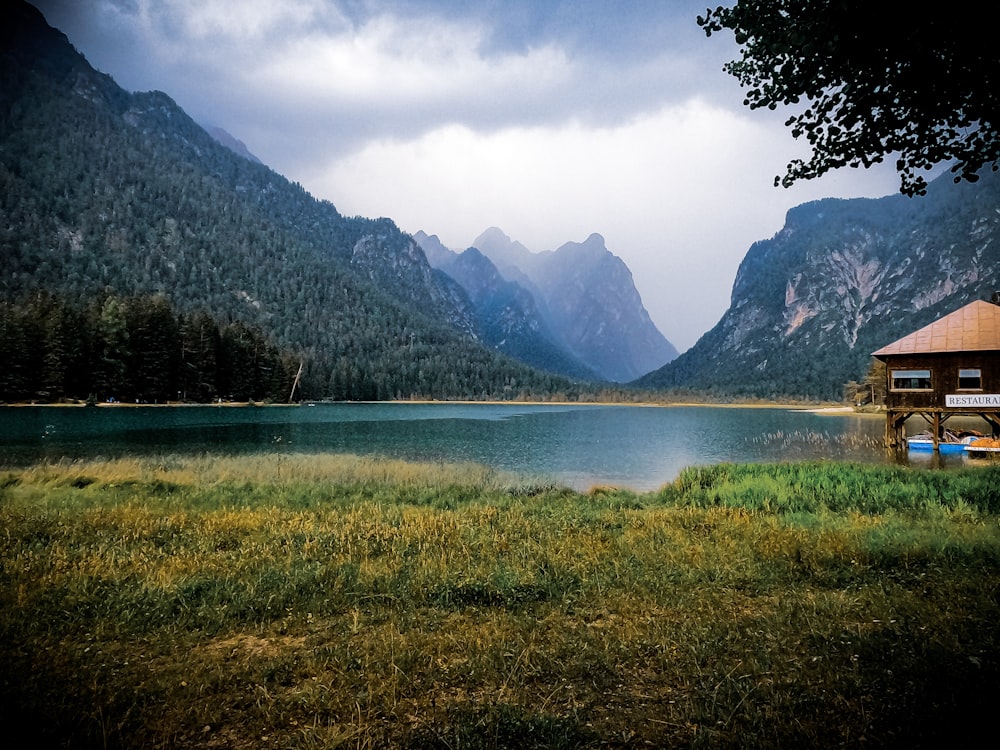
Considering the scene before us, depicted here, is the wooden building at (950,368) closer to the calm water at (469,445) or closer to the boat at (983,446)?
the boat at (983,446)

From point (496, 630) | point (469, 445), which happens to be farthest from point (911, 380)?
point (496, 630)

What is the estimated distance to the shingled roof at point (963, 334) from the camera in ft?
121

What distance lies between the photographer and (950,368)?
125 ft

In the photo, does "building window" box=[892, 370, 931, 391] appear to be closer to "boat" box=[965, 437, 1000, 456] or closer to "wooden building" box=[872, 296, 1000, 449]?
"wooden building" box=[872, 296, 1000, 449]

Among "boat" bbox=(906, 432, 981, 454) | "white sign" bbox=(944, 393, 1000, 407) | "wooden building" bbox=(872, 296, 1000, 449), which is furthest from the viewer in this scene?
"boat" bbox=(906, 432, 981, 454)

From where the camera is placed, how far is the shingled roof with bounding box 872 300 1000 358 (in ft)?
121

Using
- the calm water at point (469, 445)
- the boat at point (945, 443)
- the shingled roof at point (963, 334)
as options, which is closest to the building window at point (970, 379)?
the shingled roof at point (963, 334)

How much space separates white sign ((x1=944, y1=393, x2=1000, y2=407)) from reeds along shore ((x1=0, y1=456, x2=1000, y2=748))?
Answer: 29376 millimetres

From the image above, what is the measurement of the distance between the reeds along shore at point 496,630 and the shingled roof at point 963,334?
1176 inches

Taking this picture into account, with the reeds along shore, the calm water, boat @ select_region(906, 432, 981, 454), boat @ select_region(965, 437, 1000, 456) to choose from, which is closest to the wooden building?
boat @ select_region(906, 432, 981, 454)

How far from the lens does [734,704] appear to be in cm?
476

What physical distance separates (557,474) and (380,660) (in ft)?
89.0

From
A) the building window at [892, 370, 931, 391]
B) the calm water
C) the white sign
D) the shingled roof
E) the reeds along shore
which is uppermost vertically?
the shingled roof

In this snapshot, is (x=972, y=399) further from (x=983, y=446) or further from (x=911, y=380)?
(x=983, y=446)
